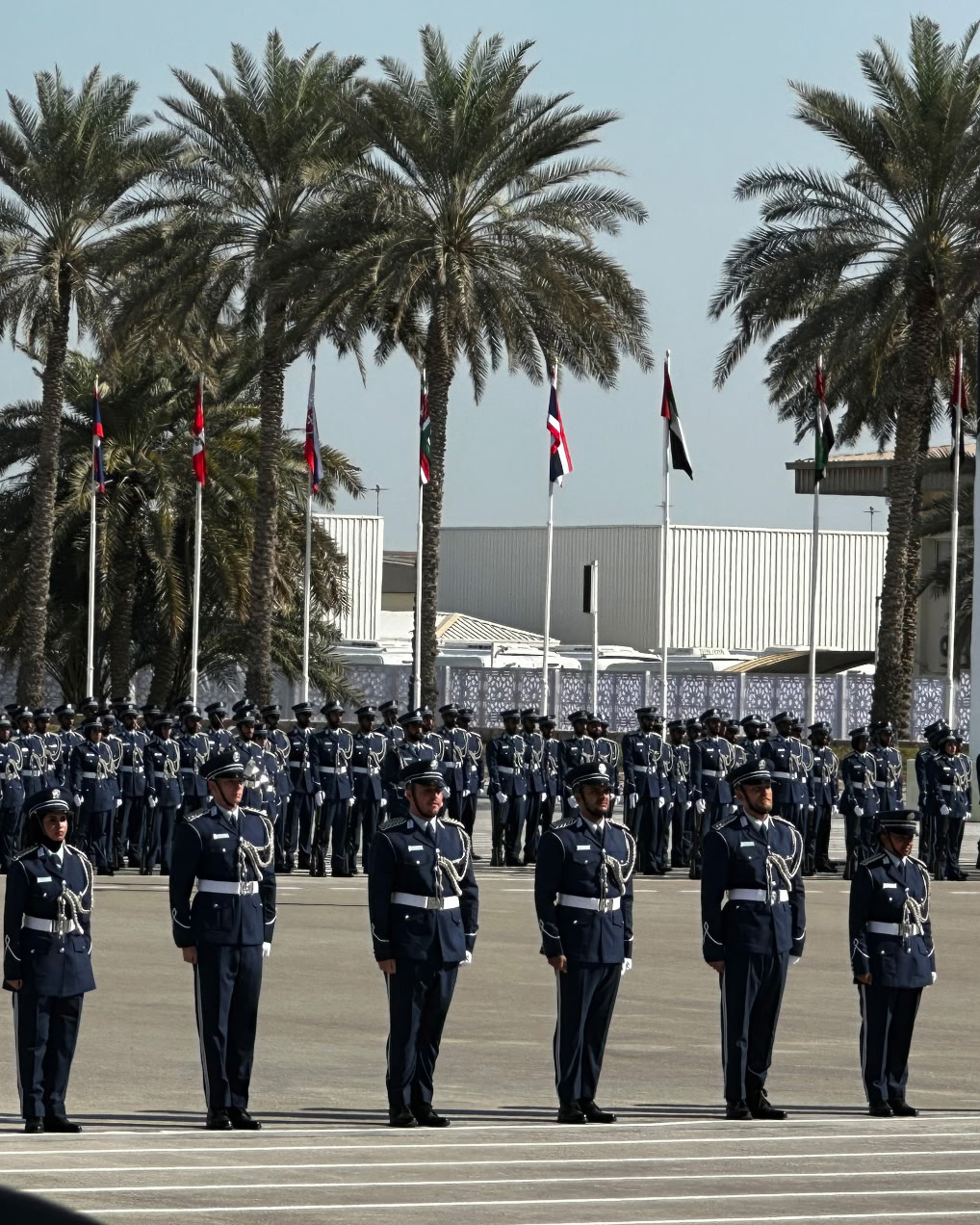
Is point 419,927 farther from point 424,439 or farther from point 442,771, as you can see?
point 424,439

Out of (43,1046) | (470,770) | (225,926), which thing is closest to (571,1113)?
(225,926)

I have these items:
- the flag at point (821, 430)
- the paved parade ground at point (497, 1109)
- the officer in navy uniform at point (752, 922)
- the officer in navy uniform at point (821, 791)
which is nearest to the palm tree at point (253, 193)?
the flag at point (821, 430)

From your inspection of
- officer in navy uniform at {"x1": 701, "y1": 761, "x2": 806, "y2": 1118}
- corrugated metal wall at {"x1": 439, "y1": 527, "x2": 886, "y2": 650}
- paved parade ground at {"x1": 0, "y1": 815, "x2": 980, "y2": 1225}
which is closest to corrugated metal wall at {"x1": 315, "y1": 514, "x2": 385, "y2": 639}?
corrugated metal wall at {"x1": 439, "y1": 527, "x2": 886, "y2": 650}

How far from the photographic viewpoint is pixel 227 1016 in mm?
9297

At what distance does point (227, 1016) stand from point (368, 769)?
1275 centimetres

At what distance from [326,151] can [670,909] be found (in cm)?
1669

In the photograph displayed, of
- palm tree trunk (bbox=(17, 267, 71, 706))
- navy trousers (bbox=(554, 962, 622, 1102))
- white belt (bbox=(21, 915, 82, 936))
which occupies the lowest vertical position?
navy trousers (bbox=(554, 962, 622, 1102))

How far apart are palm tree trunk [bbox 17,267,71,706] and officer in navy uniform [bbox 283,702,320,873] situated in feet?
39.8

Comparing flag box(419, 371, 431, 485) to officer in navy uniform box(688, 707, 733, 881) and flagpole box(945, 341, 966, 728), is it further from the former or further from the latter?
officer in navy uniform box(688, 707, 733, 881)

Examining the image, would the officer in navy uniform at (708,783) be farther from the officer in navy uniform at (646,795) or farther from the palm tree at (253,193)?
the palm tree at (253,193)

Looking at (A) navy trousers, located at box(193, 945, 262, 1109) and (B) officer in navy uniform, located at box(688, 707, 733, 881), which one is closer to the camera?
(A) navy trousers, located at box(193, 945, 262, 1109)

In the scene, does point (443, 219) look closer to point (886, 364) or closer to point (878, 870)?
point (886, 364)

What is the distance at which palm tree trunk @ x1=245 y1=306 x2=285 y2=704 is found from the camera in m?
32.2

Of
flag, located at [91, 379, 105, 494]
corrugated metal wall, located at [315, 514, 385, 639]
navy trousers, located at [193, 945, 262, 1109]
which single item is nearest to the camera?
navy trousers, located at [193, 945, 262, 1109]
